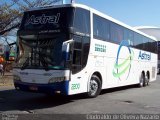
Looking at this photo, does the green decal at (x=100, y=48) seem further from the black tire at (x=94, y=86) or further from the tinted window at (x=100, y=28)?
the black tire at (x=94, y=86)

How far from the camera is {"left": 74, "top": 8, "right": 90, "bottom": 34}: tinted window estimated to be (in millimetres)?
11711

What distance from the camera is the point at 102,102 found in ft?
39.7

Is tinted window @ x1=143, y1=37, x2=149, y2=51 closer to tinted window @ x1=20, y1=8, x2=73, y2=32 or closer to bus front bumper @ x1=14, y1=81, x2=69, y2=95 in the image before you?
tinted window @ x1=20, y1=8, x2=73, y2=32

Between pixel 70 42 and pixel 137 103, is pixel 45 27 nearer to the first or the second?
pixel 70 42

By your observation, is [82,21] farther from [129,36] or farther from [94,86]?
[129,36]

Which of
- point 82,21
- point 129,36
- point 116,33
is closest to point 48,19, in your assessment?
point 82,21

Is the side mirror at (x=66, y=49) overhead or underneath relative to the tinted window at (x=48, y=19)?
underneath

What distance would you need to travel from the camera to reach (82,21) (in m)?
12.2

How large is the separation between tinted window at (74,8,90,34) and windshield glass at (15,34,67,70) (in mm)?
917

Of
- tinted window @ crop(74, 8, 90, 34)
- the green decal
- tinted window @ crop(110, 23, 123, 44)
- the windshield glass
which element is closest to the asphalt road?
the windshield glass

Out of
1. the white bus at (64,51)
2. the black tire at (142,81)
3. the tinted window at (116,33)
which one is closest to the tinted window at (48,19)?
the white bus at (64,51)

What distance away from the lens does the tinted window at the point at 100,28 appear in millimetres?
13261

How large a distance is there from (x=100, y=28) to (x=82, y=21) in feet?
5.92

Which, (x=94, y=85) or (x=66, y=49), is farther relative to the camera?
(x=94, y=85)
